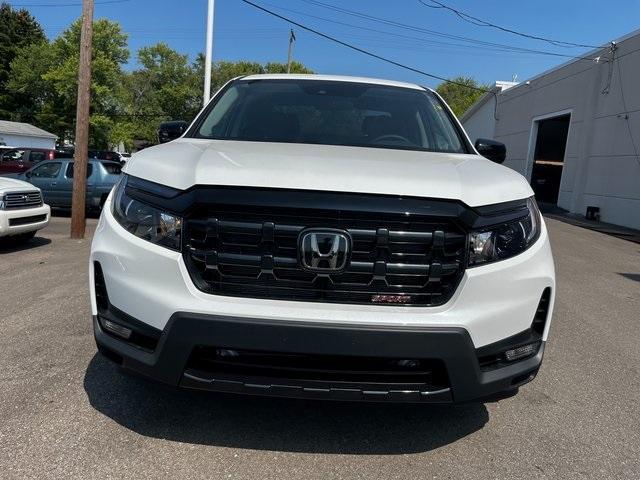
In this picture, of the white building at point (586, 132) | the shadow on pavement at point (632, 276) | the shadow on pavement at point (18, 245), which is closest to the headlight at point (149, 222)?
the shadow on pavement at point (18, 245)

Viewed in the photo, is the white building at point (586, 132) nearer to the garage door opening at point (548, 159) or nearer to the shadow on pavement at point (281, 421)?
the garage door opening at point (548, 159)

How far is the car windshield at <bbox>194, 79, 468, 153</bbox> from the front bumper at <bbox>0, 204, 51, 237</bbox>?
5.63 meters

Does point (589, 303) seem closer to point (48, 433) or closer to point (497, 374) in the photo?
point (497, 374)

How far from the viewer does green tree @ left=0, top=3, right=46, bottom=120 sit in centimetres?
5722

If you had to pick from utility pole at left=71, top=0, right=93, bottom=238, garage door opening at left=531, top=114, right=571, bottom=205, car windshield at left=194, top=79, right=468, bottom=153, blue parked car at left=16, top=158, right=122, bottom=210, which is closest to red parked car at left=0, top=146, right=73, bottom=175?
blue parked car at left=16, top=158, right=122, bottom=210

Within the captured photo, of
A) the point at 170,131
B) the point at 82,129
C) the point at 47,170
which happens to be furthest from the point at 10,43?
the point at 170,131

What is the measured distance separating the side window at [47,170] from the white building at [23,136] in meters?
37.5

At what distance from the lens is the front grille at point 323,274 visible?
219cm

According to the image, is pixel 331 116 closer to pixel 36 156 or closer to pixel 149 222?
pixel 149 222

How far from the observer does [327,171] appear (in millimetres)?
2314

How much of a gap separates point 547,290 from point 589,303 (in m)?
4.21

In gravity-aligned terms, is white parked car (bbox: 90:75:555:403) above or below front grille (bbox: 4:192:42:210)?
above

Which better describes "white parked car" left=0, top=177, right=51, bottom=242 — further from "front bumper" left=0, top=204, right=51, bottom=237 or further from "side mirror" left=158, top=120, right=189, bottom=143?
"side mirror" left=158, top=120, right=189, bottom=143

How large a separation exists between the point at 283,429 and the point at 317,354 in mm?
753
